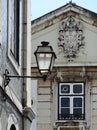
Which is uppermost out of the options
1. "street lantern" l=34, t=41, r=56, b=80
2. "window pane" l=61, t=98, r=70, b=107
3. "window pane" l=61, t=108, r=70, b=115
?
"window pane" l=61, t=98, r=70, b=107

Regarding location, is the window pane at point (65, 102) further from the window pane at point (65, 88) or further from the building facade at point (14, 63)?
the building facade at point (14, 63)

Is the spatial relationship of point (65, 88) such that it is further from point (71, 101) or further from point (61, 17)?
point (61, 17)

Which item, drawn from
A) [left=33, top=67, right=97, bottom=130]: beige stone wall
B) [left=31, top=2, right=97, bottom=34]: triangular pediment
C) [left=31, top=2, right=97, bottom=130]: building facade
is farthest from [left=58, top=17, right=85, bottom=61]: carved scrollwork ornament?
[left=33, top=67, right=97, bottom=130]: beige stone wall

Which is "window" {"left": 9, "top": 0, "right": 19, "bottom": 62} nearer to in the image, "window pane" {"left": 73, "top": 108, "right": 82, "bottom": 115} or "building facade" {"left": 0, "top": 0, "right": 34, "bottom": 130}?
"building facade" {"left": 0, "top": 0, "right": 34, "bottom": 130}

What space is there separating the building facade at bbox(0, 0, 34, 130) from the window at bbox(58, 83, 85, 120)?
1229 cm

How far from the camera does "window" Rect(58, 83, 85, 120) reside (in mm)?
30562

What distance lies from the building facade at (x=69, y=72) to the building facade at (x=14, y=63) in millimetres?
12254

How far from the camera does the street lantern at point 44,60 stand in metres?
13.8

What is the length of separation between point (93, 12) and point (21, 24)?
13713 mm

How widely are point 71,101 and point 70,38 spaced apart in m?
2.29

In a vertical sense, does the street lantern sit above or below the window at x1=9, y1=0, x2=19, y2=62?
below

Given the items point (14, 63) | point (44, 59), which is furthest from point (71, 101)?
point (44, 59)

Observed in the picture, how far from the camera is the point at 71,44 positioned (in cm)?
3059

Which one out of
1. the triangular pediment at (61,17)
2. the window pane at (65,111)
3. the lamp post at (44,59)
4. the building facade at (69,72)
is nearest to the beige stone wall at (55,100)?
the building facade at (69,72)
